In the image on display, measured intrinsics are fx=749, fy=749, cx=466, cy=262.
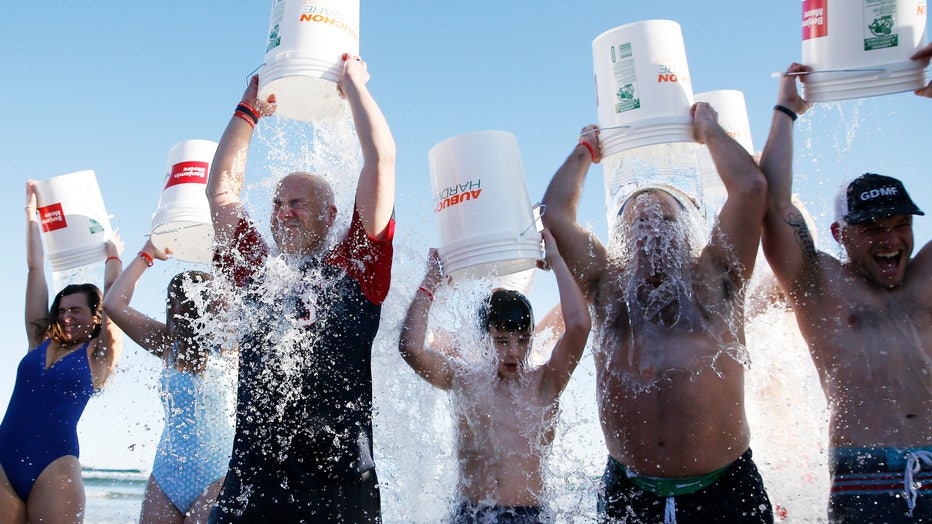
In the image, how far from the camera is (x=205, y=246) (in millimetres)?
5078

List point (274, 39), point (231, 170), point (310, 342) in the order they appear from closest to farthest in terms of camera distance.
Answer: point (310, 342) < point (274, 39) < point (231, 170)

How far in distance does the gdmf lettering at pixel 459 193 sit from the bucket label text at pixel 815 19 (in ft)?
5.64

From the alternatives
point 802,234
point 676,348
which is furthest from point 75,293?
point 802,234

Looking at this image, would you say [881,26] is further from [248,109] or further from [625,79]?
[248,109]

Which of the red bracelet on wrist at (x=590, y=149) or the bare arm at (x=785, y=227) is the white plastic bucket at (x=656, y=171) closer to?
the red bracelet on wrist at (x=590, y=149)

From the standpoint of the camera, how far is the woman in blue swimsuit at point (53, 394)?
4758 mm

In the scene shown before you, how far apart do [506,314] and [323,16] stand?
1.75 metres

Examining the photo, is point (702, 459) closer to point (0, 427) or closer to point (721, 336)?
point (721, 336)

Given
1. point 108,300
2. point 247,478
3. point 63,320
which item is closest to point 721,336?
point 247,478

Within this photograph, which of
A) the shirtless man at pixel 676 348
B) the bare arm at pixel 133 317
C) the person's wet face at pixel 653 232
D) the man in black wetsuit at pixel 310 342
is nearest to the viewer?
the man in black wetsuit at pixel 310 342

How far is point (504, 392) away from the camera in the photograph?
3.88m

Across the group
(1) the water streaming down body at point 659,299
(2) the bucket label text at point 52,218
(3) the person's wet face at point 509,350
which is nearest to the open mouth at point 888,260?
(1) the water streaming down body at point 659,299

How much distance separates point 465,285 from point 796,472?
2066 millimetres

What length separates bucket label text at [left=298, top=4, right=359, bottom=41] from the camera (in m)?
3.67
